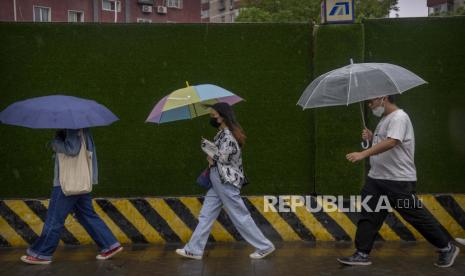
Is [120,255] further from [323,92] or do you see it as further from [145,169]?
[323,92]

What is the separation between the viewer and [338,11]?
27.0 feet

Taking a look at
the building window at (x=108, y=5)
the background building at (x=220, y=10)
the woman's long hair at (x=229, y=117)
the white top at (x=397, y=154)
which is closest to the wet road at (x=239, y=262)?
the white top at (x=397, y=154)

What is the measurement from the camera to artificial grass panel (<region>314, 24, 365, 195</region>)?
26.6 feet

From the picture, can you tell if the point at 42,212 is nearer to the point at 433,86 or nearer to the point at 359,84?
the point at 359,84

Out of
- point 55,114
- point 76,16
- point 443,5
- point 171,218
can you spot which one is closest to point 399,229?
point 171,218

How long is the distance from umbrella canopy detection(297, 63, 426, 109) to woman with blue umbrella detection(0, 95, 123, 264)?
2.06m

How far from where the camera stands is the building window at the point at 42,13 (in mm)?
36094

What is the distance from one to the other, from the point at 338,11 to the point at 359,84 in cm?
214

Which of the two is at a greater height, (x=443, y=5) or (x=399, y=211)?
(x=443, y=5)

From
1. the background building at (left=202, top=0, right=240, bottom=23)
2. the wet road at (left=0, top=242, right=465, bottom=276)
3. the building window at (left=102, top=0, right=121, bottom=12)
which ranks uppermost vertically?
the background building at (left=202, top=0, right=240, bottom=23)

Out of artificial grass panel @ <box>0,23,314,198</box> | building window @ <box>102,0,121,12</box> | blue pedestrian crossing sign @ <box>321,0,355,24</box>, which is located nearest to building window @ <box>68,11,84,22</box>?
building window @ <box>102,0,121,12</box>

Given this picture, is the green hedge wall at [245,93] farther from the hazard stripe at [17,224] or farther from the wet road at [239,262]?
the wet road at [239,262]

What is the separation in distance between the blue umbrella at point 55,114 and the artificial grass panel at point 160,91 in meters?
1.30

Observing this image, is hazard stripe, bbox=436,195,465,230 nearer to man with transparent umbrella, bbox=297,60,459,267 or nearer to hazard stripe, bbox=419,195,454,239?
hazard stripe, bbox=419,195,454,239
